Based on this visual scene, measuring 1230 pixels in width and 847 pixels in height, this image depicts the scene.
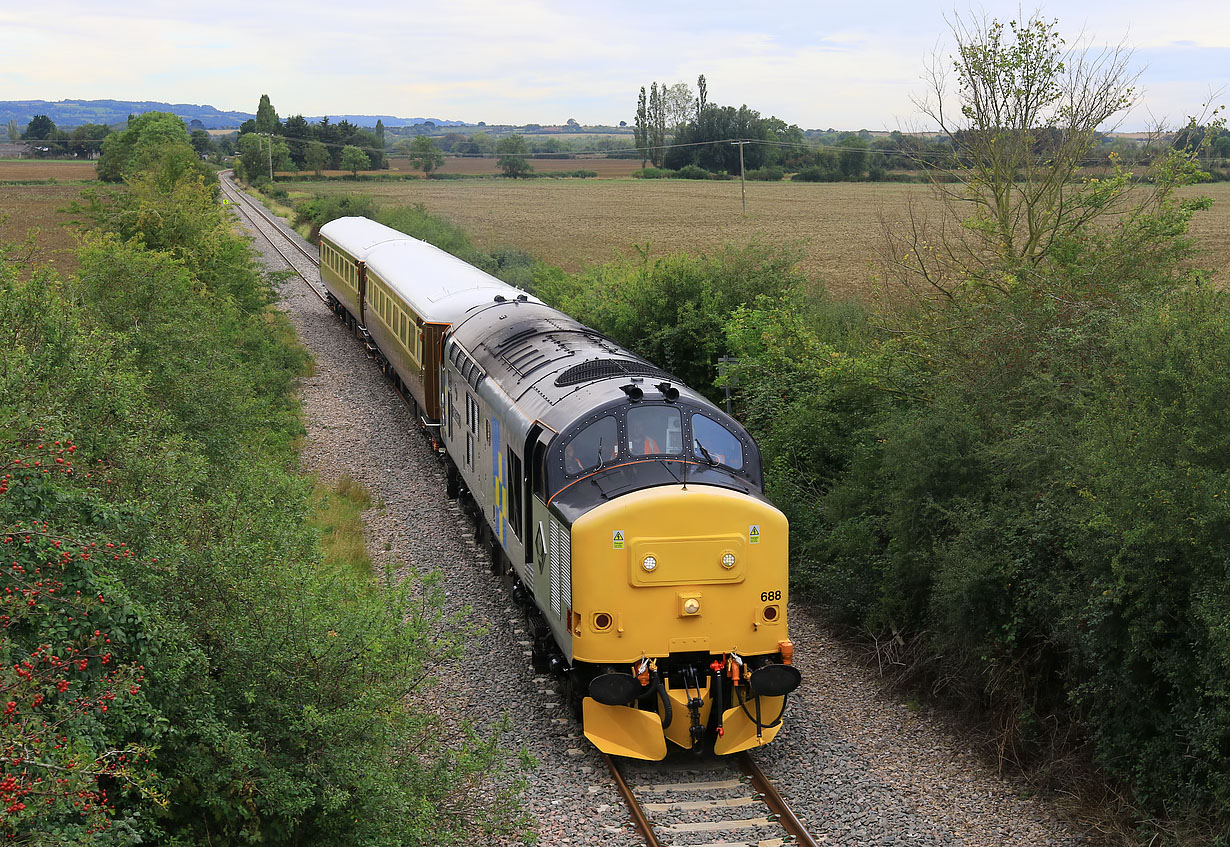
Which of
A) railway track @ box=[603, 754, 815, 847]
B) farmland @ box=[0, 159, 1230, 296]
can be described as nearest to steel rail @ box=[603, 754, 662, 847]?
railway track @ box=[603, 754, 815, 847]

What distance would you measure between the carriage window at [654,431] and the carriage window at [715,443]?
154 mm

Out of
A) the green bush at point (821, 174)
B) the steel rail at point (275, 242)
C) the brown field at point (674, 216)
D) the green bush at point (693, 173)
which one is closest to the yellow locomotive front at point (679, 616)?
the steel rail at point (275, 242)

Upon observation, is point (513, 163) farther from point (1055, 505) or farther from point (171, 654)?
point (171, 654)

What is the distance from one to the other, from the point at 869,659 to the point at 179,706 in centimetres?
825

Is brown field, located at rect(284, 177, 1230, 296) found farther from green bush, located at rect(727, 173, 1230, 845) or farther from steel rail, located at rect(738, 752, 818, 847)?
steel rail, located at rect(738, 752, 818, 847)

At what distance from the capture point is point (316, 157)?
112 metres

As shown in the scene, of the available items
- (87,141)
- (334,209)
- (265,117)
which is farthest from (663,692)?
(87,141)

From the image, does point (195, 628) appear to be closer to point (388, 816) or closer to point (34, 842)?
point (388, 816)

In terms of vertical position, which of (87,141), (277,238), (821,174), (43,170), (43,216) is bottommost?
(277,238)

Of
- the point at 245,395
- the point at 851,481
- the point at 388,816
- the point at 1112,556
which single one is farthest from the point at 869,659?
the point at 245,395

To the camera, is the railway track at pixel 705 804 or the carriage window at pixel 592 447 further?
the carriage window at pixel 592 447

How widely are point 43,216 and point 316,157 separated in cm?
5810

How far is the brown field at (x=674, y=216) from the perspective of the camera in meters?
44.1

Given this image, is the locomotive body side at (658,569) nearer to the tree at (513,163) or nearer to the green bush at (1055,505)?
the green bush at (1055,505)
